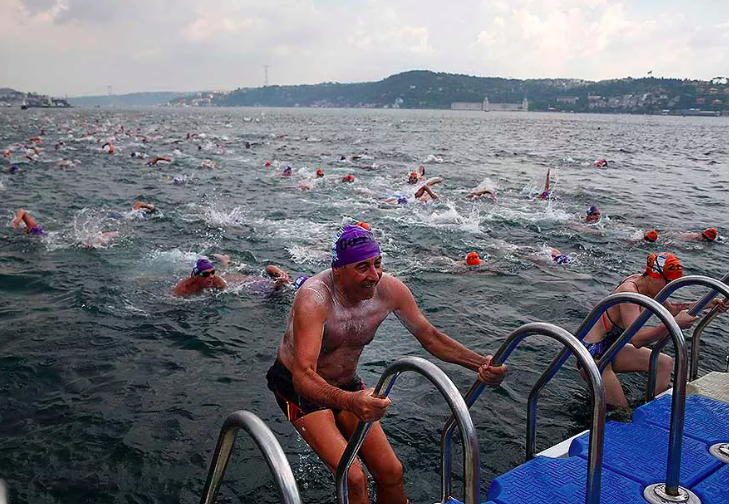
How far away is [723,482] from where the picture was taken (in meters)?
3.47

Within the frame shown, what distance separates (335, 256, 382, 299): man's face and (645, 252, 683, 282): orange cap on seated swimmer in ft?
11.7

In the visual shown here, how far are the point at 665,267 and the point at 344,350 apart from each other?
3737mm

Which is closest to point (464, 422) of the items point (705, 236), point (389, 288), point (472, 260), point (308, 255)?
point (389, 288)

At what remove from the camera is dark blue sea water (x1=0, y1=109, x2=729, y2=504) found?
5418 millimetres

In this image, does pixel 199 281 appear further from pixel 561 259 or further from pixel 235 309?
pixel 561 259

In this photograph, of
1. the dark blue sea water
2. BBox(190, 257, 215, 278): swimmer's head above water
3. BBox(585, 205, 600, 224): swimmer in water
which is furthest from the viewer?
BBox(585, 205, 600, 224): swimmer in water

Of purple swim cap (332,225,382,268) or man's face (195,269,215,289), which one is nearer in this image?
purple swim cap (332,225,382,268)

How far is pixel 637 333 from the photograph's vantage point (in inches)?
218

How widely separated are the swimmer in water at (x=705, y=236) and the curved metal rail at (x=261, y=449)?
1539 centimetres

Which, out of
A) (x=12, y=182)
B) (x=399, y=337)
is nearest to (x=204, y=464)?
(x=399, y=337)

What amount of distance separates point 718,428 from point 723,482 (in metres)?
0.88

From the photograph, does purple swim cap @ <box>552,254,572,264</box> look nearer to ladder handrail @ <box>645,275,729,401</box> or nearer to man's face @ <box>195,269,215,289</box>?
ladder handrail @ <box>645,275,729,401</box>

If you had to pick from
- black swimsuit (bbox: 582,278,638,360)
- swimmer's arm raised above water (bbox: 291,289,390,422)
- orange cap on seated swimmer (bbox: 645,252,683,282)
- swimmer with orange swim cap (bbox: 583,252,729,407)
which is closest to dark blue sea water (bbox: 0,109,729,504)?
swimmer with orange swim cap (bbox: 583,252,729,407)

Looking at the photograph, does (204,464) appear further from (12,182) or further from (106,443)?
(12,182)
